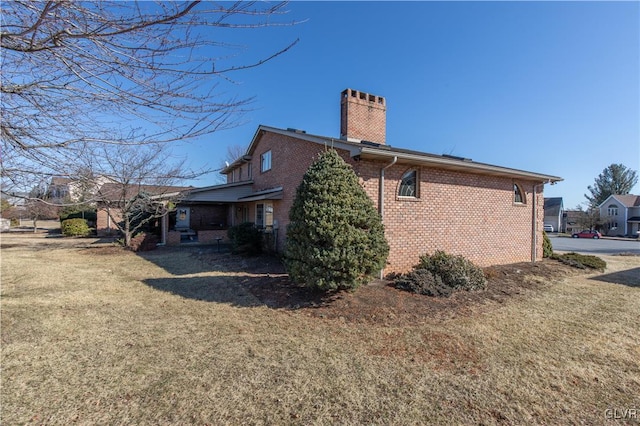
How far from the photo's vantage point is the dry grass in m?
2.86

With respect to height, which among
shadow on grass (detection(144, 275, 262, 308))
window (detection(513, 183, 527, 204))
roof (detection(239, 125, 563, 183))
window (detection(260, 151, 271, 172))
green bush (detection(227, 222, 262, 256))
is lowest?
shadow on grass (detection(144, 275, 262, 308))

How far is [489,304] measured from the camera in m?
6.45

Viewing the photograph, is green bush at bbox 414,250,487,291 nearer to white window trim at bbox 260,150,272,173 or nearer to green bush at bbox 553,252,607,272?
green bush at bbox 553,252,607,272

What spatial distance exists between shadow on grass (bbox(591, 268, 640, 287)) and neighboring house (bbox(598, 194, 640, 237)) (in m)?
49.6

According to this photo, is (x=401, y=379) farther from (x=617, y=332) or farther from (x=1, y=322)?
(x=1, y=322)

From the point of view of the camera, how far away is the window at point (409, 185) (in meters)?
8.47

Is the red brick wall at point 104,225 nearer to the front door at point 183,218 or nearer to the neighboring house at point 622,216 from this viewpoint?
the front door at point 183,218

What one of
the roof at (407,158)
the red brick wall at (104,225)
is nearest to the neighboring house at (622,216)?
the roof at (407,158)

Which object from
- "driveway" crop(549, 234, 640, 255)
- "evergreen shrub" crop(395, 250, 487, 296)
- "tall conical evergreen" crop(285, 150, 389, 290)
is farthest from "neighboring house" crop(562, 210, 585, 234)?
"tall conical evergreen" crop(285, 150, 389, 290)

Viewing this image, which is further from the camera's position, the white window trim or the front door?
the front door

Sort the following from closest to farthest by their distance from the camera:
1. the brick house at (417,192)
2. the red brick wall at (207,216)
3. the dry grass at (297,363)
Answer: the dry grass at (297,363), the brick house at (417,192), the red brick wall at (207,216)

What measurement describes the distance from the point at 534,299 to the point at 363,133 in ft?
26.1

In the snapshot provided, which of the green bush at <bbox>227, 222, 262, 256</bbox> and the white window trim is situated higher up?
the white window trim

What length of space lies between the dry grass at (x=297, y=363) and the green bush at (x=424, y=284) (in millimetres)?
896
